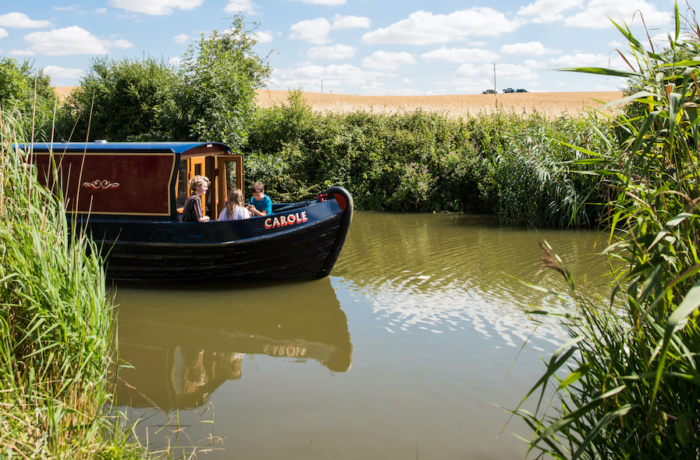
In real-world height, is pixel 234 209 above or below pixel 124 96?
below

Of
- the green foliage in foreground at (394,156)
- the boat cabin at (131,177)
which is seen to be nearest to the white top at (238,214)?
the boat cabin at (131,177)

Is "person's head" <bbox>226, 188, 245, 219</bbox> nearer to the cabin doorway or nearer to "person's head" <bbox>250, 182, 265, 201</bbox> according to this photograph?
"person's head" <bbox>250, 182, 265, 201</bbox>

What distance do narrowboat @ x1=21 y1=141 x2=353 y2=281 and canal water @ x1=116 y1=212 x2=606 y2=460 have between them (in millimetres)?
326

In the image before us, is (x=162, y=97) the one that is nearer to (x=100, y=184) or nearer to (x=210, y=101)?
(x=210, y=101)

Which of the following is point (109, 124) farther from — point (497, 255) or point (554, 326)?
point (554, 326)

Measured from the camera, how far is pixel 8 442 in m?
2.37

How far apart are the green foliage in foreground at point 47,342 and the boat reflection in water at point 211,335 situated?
37.4 inches

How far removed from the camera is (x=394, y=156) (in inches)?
719

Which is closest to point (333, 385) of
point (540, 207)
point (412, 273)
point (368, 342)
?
point (368, 342)

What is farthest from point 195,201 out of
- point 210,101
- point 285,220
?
point 210,101

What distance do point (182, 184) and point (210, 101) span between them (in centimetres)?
966

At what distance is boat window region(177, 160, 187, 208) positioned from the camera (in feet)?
24.6

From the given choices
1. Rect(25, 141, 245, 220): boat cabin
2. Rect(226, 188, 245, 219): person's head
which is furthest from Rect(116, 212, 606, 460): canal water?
Rect(25, 141, 245, 220): boat cabin

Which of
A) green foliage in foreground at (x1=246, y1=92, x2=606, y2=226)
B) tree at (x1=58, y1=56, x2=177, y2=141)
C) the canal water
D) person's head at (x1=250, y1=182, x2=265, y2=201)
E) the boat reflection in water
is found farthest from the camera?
tree at (x1=58, y1=56, x2=177, y2=141)
